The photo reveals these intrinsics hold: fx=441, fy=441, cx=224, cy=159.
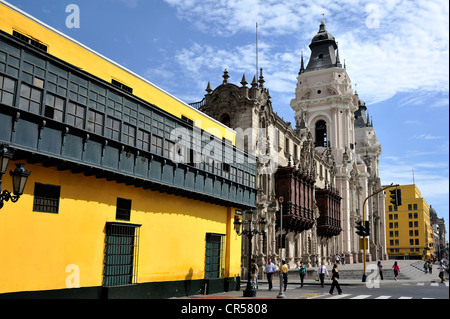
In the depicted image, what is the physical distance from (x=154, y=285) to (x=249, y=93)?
73.7ft

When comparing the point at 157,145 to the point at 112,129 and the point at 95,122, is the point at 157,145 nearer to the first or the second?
the point at 112,129

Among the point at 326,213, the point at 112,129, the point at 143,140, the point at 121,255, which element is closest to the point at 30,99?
the point at 112,129

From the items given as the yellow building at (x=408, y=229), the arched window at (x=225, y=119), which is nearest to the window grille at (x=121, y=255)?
the arched window at (x=225, y=119)

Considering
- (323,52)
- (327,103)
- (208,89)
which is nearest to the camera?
(208,89)

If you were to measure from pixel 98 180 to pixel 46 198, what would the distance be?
2.73m

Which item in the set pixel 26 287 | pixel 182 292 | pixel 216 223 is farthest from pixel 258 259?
pixel 26 287

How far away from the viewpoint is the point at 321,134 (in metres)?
74.6

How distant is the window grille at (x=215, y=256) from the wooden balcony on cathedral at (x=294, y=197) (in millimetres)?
16375

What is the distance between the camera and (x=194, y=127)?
23.9 metres

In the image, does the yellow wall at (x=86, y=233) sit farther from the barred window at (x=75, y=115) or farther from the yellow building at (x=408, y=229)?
the yellow building at (x=408, y=229)

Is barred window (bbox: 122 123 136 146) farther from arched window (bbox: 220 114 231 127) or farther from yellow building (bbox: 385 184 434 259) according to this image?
yellow building (bbox: 385 184 434 259)

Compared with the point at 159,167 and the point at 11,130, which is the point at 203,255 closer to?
the point at 159,167

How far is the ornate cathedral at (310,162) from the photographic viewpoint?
1533 inches

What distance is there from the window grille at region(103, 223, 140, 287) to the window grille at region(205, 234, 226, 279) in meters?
6.20
